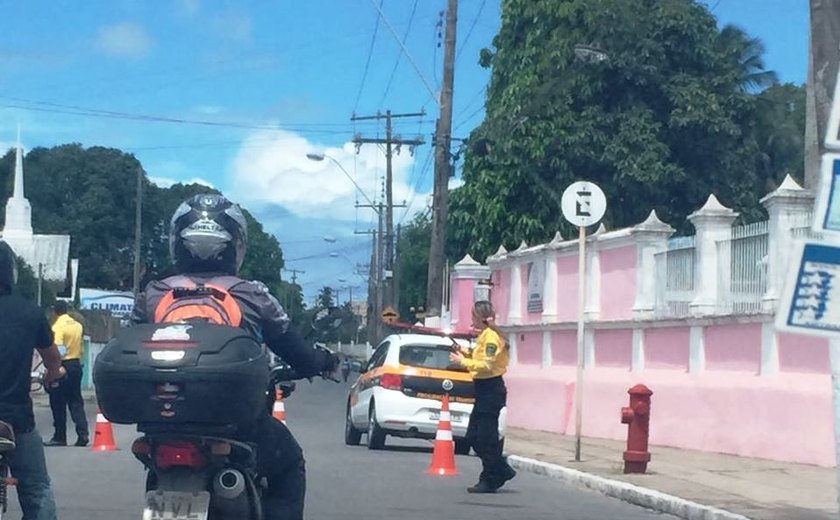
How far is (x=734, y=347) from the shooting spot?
18.6 m

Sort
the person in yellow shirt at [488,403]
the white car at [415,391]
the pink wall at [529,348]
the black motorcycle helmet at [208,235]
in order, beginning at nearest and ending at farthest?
the black motorcycle helmet at [208,235]
the person in yellow shirt at [488,403]
the white car at [415,391]
the pink wall at [529,348]

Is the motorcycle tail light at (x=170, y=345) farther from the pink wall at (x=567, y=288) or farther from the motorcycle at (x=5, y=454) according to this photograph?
the pink wall at (x=567, y=288)

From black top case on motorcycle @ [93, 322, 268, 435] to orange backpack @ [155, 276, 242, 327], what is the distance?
Answer: 19 centimetres

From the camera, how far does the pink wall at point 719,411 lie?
54.2 feet

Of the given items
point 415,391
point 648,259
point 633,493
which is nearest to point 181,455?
point 633,493

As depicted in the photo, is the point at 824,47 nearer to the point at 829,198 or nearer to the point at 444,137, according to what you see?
the point at 829,198

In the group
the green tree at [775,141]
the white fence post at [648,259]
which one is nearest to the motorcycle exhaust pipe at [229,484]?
the white fence post at [648,259]

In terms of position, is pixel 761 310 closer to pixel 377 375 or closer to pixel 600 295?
pixel 377 375

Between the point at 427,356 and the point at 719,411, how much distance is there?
3831 millimetres

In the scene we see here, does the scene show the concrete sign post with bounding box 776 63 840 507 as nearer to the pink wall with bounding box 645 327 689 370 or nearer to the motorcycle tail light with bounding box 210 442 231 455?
the motorcycle tail light with bounding box 210 442 231 455

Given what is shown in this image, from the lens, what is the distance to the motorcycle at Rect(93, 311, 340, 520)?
5543 millimetres

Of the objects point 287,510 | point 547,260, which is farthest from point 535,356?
point 287,510

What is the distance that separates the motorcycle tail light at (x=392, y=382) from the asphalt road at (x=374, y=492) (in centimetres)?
86

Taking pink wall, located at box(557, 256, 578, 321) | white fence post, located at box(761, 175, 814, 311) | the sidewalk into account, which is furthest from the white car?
pink wall, located at box(557, 256, 578, 321)
